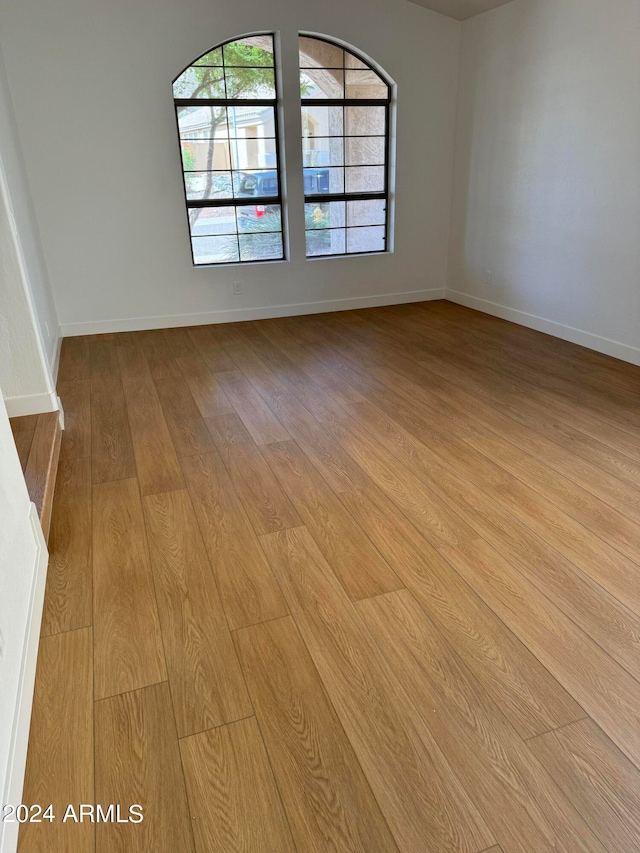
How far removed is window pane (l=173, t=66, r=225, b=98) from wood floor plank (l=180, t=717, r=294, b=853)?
4.83 metres

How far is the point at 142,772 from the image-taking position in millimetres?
1320

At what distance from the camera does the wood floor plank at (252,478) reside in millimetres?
2289

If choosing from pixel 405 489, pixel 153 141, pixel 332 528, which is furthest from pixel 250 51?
pixel 332 528

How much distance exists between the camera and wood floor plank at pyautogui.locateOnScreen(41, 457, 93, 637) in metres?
1.79

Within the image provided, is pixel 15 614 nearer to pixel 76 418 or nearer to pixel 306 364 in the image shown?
pixel 76 418

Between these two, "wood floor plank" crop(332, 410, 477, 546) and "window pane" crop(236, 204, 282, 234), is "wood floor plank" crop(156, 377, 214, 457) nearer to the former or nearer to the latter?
"wood floor plank" crop(332, 410, 477, 546)

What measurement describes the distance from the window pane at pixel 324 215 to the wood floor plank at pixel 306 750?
4.41 metres

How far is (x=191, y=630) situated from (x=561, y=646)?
1104mm

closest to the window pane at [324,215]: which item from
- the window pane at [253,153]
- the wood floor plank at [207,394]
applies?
the window pane at [253,153]

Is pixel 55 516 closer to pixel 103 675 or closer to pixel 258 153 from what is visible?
pixel 103 675

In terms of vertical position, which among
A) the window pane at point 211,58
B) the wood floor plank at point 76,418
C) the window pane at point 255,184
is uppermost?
the window pane at point 211,58

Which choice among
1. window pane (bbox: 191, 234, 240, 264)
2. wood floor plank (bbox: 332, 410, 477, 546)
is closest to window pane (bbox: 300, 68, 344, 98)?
window pane (bbox: 191, 234, 240, 264)

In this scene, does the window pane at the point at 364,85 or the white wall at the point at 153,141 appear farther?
the window pane at the point at 364,85

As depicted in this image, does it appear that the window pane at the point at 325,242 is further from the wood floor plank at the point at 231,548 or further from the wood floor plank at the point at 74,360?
the wood floor plank at the point at 231,548
